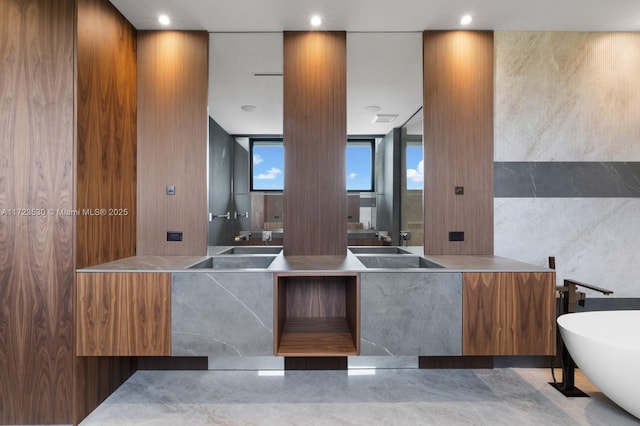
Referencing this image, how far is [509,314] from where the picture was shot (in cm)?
177

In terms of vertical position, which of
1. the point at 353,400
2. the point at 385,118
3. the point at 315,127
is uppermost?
the point at 385,118

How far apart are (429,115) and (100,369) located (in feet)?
8.60

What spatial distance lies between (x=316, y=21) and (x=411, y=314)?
1.95 m

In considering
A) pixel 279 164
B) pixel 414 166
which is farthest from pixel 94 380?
pixel 414 166

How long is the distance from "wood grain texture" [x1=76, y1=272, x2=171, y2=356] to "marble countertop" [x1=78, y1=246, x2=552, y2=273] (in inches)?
2.8

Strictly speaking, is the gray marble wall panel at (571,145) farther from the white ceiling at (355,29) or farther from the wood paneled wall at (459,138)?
the white ceiling at (355,29)

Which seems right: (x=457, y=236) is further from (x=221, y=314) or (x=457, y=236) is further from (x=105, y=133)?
(x=105, y=133)

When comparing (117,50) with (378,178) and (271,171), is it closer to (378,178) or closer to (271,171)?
(271,171)

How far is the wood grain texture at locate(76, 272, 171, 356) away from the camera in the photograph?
173 centimetres

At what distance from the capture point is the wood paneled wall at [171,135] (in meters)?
2.37

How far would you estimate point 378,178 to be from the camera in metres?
2.49

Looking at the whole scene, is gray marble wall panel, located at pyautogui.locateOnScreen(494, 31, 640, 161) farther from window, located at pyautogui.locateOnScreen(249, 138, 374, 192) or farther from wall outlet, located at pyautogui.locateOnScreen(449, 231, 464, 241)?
window, located at pyautogui.locateOnScreen(249, 138, 374, 192)

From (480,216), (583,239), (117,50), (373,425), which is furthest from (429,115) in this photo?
(117,50)

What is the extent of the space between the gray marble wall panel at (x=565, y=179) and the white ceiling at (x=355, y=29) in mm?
853
